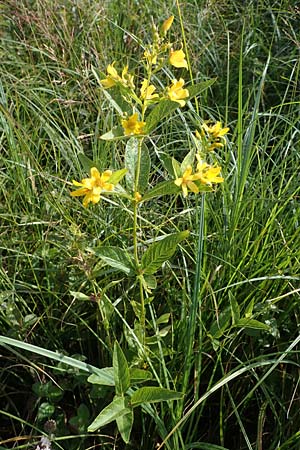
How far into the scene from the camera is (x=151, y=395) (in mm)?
1010

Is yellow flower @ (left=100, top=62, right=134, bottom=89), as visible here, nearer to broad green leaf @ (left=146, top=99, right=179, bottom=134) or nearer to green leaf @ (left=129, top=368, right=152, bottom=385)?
broad green leaf @ (left=146, top=99, right=179, bottom=134)

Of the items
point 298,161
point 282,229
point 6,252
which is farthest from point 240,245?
point 6,252

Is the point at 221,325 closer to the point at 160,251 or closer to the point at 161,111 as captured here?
the point at 160,251

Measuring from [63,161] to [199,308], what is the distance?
73cm

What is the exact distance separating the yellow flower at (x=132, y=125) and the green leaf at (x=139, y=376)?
0.38 m

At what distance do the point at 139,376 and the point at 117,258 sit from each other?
7.5 inches

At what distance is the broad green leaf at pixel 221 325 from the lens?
1151 millimetres

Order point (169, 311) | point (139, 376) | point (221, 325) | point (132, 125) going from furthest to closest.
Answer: point (169, 311)
point (221, 325)
point (139, 376)
point (132, 125)

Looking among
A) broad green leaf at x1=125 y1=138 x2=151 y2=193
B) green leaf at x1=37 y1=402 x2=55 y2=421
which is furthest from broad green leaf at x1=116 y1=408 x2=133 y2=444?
broad green leaf at x1=125 y1=138 x2=151 y2=193

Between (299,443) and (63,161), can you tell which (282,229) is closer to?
(299,443)

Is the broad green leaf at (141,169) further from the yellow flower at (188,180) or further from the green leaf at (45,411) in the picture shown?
the green leaf at (45,411)

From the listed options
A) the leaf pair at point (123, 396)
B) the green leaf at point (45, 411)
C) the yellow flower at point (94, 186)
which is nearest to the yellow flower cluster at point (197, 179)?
the yellow flower at point (94, 186)

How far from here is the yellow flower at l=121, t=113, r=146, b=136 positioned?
0.94 metres

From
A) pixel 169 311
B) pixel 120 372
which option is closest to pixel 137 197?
pixel 120 372
